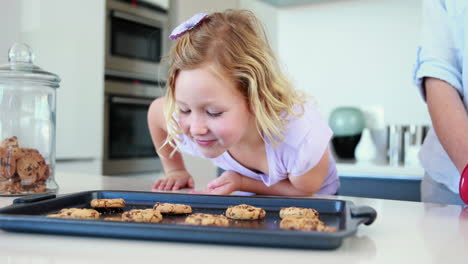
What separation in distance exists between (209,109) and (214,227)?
42cm

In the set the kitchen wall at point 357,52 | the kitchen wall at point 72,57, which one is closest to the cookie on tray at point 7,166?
the kitchen wall at point 72,57

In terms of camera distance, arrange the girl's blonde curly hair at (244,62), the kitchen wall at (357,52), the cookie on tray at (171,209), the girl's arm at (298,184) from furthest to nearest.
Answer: the kitchen wall at (357,52) → the girl's arm at (298,184) → the girl's blonde curly hair at (244,62) → the cookie on tray at (171,209)

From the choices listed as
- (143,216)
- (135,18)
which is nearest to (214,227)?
(143,216)

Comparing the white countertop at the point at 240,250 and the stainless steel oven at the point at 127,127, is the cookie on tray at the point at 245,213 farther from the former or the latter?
the stainless steel oven at the point at 127,127

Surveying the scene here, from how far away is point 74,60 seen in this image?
2.54 meters

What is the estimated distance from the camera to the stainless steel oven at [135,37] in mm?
2781

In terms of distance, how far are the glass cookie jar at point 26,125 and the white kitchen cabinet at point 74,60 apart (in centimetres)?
139

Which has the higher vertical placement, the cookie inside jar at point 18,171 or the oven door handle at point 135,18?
the oven door handle at point 135,18

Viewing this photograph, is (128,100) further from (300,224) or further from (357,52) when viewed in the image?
(300,224)

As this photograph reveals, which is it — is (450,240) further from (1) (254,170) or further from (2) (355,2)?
(2) (355,2)

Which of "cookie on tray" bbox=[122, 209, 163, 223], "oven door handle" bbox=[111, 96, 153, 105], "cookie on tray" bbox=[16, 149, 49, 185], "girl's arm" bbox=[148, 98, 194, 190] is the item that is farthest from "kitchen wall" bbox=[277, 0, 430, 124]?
"cookie on tray" bbox=[122, 209, 163, 223]

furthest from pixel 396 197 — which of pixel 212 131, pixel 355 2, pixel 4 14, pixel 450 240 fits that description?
pixel 4 14

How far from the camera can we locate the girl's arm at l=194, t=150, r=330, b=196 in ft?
3.63

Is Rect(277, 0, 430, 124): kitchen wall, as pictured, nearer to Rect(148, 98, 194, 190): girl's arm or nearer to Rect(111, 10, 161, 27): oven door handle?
Rect(111, 10, 161, 27): oven door handle
